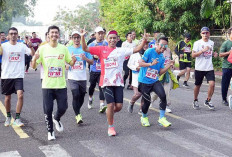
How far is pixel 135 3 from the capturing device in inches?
906

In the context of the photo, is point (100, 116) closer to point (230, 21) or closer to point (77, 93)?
point (77, 93)

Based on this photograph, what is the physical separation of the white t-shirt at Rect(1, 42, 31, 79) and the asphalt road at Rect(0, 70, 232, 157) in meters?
1.02

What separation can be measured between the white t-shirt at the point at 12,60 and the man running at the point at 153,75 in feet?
7.76

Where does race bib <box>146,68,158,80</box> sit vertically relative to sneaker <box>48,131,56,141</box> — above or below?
above

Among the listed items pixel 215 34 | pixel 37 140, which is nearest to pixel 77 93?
pixel 37 140

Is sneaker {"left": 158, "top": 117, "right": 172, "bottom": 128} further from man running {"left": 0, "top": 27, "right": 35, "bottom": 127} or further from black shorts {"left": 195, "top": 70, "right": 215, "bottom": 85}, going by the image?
man running {"left": 0, "top": 27, "right": 35, "bottom": 127}

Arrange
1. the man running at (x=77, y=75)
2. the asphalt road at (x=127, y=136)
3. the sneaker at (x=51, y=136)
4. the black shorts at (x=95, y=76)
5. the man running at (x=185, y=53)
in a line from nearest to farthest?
the asphalt road at (x=127, y=136), the sneaker at (x=51, y=136), the man running at (x=77, y=75), the black shorts at (x=95, y=76), the man running at (x=185, y=53)

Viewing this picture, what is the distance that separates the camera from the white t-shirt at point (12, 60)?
723 cm

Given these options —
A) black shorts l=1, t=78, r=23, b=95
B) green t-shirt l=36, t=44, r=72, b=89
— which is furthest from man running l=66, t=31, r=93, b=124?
green t-shirt l=36, t=44, r=72, b=89

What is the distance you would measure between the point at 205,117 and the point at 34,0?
2350 inches

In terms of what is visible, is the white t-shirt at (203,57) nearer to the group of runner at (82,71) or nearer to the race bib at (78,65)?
the group of runner at (82,71)

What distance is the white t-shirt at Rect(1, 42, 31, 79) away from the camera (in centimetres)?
723

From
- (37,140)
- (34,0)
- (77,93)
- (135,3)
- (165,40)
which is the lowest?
(37,140)

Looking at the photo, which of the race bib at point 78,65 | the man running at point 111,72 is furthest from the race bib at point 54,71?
the race bib at point 78,65
